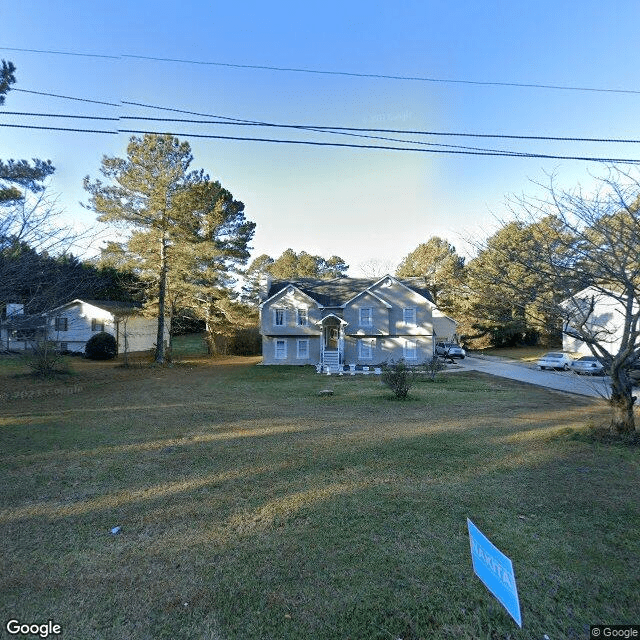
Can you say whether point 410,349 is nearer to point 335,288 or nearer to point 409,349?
point 409,349

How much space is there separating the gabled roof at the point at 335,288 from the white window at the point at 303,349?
296 cm

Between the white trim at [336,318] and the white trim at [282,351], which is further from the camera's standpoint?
the white trim at [282,351]

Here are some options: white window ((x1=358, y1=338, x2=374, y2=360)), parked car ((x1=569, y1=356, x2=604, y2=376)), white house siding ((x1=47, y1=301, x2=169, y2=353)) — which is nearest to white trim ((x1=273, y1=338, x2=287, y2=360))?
white window ((x1=358, y1=338, x2=374, y2=360))

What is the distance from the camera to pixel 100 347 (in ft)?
91.8

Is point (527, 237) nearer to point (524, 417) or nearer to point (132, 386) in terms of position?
point (524, 417)

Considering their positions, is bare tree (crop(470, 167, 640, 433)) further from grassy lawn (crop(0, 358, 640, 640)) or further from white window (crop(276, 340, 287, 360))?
white window (crop(276, 340, 287, 360))

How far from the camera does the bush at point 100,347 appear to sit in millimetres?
28000

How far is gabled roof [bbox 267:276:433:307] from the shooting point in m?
28.5

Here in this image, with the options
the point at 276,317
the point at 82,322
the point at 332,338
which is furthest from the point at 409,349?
the point at 82,322

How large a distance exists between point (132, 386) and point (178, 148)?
1482 centimetres

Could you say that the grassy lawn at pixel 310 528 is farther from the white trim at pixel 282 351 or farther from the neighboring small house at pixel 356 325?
the white trim at pixel 282 351

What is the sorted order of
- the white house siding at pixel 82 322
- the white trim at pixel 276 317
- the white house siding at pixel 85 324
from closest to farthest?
the white trim at pixel 276 317, the white house siding at pixel 85 324, the white house siding at pixel 82 322

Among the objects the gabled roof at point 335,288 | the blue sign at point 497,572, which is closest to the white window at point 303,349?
the gabled roof at point 335,288

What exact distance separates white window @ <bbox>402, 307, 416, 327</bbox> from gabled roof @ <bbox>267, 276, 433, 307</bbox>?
4.84ft
